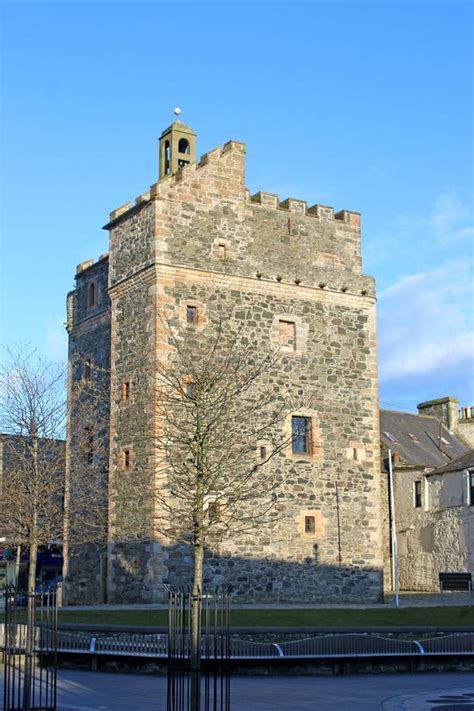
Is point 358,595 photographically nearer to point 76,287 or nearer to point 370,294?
point 370,294

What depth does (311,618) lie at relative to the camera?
23.0m

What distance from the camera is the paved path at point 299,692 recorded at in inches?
525

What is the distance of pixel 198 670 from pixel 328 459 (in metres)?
24.8

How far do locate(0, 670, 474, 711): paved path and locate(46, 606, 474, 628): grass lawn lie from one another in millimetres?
3788

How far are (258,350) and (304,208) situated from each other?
18.4ft

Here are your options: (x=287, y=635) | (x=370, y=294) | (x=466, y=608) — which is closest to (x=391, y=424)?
(x=370, y=294)

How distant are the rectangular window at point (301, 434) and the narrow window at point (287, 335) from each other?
238 centimetres

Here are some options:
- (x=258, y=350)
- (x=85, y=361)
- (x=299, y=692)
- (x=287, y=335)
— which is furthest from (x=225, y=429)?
(x=299, y=692)

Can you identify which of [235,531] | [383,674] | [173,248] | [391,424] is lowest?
[383,674]

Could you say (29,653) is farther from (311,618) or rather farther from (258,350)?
(258,350)

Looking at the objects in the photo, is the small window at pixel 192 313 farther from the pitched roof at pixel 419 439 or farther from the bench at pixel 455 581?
the bench at pixel 455 581

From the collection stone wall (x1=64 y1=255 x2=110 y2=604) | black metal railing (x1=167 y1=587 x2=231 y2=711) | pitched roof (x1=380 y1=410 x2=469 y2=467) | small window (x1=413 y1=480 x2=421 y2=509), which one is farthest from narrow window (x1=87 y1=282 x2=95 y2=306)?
black metal railing (x1=167 y1=587 x2=231 y2=711)

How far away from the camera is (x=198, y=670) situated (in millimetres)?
9820

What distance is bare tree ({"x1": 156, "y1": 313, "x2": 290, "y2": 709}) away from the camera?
29.5 meters
